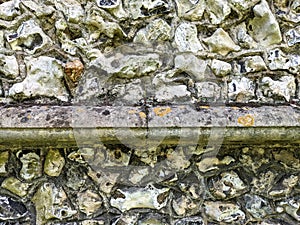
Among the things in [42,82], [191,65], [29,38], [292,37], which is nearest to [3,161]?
[42,82]

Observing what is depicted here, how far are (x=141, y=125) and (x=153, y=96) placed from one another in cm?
22

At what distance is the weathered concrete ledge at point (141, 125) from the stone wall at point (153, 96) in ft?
0.06

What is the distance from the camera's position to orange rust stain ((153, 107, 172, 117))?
1457 millimetres

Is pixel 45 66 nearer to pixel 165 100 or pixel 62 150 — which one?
pixel 62 150

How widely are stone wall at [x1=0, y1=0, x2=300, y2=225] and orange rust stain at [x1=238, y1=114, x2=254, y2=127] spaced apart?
1.2 inches

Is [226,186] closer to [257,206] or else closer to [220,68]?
[257,206]

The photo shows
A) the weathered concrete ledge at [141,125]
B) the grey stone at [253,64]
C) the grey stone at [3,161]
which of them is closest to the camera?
the weathered concrete ledge at [141,125]

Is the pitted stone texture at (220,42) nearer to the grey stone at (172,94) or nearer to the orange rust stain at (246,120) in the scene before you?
the grey stone at (172,94)

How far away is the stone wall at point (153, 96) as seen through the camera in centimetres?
157

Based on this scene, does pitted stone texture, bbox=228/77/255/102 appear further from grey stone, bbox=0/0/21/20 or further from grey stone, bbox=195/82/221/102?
grey stone, bbox=0/0/21/20

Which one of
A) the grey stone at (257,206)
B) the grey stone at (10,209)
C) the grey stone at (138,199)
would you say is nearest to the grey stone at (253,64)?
the grey stone at (257,206)

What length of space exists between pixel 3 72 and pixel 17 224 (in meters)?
0.64

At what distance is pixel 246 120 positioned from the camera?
147cm

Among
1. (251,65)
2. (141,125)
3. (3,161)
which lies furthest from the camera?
(251,65)
